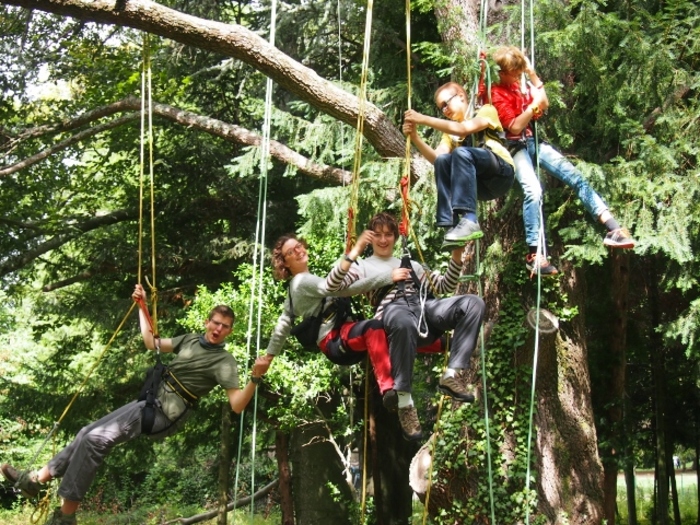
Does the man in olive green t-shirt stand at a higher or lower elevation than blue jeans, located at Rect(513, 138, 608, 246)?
lower

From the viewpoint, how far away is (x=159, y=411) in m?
6.21

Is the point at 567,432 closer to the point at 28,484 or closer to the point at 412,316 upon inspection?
the point at 412,316

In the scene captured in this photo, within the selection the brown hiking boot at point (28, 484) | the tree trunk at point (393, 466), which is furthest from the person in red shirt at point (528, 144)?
the tree trunk at point (393, 466)

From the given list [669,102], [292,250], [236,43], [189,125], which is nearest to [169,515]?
[189,125]

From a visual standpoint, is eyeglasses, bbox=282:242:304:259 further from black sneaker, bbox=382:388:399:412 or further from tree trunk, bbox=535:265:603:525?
tree trunk, bbox=535:265:603:525

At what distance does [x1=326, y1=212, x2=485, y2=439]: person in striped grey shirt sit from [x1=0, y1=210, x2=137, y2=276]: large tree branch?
850 centimetres

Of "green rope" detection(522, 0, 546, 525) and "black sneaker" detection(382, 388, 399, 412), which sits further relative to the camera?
"green rope" detection(522, 0, 546, 525)

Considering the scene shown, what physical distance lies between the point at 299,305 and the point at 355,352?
0.48 metres

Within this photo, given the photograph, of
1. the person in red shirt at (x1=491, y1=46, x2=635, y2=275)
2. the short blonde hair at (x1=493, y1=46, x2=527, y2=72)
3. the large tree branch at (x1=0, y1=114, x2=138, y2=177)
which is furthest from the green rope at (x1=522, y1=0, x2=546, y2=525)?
the large tree branch at (x1=0, y1=114, x2=138, y2=177)

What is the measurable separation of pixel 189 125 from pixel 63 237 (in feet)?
12.7

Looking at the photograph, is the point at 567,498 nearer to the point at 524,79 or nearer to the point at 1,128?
the point at 524,79

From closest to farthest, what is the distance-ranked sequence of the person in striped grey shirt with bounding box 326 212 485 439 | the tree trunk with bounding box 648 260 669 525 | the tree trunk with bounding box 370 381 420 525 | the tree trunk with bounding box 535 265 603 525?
the person in striped grey shirt with bounding box 326 212 485 439 → the tree trunk with bounding box 535 265 603 525 → the tree trunk with bounding box 648 260 669 525 → the tree trunk with bounding box 370 381 420 525

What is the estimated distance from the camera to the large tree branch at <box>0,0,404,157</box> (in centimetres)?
748

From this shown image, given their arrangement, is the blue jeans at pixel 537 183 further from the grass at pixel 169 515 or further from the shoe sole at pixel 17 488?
the grass at pixel 169 515
